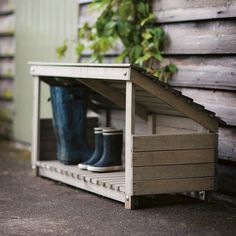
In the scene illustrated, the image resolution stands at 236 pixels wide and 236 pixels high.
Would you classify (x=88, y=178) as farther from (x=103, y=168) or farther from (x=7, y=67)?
(x=7, y=67)

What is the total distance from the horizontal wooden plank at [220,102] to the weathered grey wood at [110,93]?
21.9 inches

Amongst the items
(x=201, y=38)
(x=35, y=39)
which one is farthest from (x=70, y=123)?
(x=35, y=39)

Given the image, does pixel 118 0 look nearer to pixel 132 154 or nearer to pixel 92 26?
pixel 92 26

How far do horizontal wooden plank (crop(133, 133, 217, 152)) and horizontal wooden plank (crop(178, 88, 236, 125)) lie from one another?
188 millimetres

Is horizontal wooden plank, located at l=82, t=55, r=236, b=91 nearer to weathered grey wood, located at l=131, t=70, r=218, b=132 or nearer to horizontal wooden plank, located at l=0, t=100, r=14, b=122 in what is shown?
weathered grey wood, located at l=131, t=70, r=218, b=132

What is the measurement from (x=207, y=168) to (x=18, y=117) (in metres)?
3.62

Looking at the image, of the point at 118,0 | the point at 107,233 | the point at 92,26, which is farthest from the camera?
the point at 92,26

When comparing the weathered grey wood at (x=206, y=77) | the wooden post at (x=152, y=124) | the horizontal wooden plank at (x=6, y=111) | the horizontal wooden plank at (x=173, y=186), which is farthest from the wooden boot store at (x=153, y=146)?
the horizontal wooden plank at (x=6, y=111)

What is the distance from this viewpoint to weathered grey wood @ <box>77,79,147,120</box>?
17.1 ft

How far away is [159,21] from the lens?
5309mm

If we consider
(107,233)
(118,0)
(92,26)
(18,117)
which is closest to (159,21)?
(118,0)

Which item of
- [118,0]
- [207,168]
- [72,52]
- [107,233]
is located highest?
[118,0]

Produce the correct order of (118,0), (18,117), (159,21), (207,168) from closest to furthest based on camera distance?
(207,168)
(159,21)
(118,0)
(18,117)

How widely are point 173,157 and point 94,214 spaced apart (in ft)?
2.17
